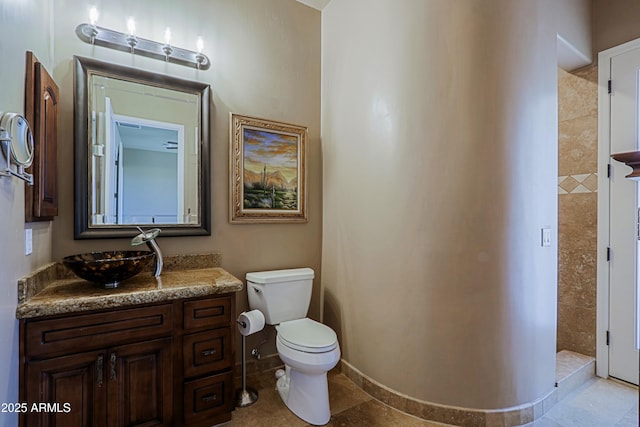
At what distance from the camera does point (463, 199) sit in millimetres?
1848

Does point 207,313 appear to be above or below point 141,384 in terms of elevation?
above

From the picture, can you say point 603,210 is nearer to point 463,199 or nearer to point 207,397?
point 463,199

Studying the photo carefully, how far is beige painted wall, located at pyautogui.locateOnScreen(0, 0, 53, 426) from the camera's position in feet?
3.82

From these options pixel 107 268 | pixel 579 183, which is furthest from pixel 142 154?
pixel 579 183

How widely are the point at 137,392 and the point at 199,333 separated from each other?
39cm

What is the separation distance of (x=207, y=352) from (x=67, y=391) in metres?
0.62

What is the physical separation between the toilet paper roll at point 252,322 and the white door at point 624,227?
105 inches

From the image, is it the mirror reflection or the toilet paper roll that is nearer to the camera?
the mirror reflection

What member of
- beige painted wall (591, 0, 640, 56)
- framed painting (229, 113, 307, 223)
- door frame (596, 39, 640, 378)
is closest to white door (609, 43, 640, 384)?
door frame (596, 39, 640, 378)

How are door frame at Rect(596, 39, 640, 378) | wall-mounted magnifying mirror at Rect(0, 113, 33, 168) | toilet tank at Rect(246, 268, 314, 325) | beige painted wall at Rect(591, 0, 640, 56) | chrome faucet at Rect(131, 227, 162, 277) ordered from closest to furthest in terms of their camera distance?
wall-mounted magnifying mirror at Rect(0, 113, 33, 168)
chrome faucet at Rect(131, 227, 162, 277)
toilet tank at Rect(246, 268, 314, 325)
beige painted wall at Rect(591, 0, 640, 56)
door frame at Rect(596, 39, 640, 378)

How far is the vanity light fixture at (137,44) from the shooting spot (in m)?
1.87

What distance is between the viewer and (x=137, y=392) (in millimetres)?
1563

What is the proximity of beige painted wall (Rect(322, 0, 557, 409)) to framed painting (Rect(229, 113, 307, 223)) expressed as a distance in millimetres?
702

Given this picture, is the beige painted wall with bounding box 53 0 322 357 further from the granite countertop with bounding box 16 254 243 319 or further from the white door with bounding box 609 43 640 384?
the white door with bounding box 609 43 640 384
